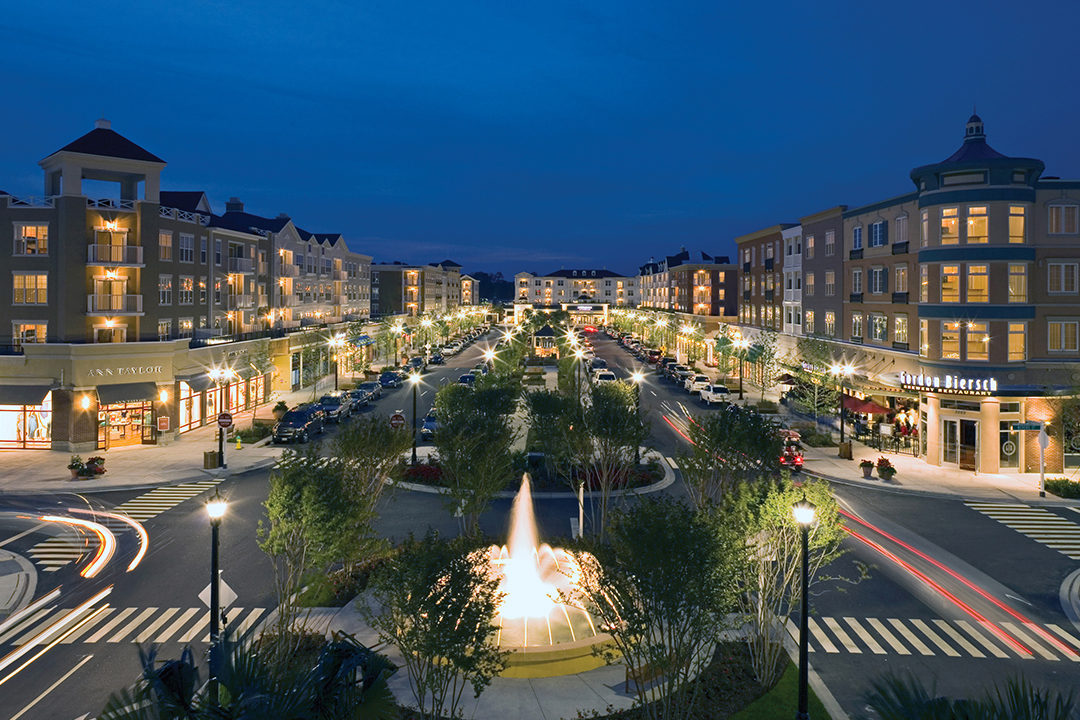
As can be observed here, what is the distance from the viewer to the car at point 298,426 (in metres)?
44.6

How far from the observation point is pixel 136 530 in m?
27.2

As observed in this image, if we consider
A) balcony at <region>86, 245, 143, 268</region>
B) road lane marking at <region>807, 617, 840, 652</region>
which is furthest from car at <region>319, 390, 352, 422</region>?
road lane marking at <region>807, 617, 840, 652</region>

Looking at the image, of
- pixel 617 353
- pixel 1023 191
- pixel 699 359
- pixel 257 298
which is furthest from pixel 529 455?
pixel 617 353

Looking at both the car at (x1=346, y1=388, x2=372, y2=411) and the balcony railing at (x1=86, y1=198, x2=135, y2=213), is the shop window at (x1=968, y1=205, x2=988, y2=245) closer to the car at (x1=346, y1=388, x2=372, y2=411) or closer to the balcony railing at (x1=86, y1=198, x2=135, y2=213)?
the car at (x1=346, y1=388, x2=372, y2=411)

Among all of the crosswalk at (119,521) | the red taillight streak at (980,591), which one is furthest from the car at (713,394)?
the crosswalk at (119,521)

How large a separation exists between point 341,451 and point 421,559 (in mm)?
11591

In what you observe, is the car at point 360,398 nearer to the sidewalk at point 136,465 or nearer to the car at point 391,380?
the car at point 391,380

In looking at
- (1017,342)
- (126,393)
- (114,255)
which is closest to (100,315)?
(114,255)

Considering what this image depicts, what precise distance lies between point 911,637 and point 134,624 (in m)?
20.0

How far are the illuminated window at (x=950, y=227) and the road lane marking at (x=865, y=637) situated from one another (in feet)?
86.2

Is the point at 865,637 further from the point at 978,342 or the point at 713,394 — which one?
the point at 713,394

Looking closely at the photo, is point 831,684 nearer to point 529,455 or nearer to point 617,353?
point 529,455

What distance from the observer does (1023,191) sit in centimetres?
3697

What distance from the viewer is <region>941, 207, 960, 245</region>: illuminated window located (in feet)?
125
